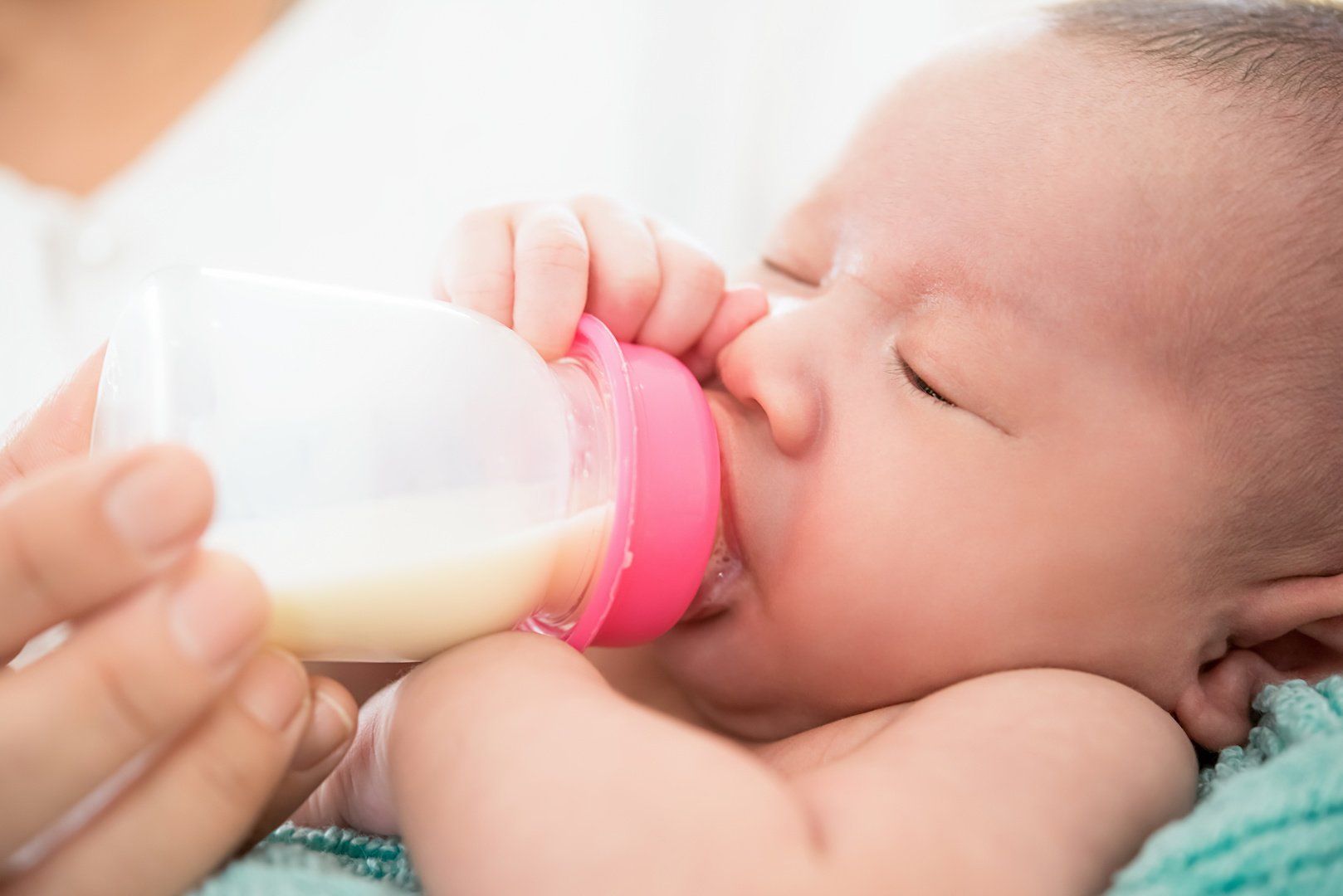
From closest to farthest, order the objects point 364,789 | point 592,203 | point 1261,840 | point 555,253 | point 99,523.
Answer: point 99,523 → point 1261,840 → point 364,789 → point 555,253 → point 592,203

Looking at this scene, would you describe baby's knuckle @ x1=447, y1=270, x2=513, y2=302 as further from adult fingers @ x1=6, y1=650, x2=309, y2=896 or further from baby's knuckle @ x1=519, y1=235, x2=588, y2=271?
adult fingers @ x1=6, y1=650, x2=309, y2=896

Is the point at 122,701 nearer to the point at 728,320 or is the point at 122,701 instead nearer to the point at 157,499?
the point at 157,499

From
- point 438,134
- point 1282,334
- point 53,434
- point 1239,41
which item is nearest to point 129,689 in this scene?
point 53,434

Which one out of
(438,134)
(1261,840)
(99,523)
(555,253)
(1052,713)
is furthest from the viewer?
(438,134)

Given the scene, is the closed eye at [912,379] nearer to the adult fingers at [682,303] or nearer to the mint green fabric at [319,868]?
the adult fingers at [682,303]

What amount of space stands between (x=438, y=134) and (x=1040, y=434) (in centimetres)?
145

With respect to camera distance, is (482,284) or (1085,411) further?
(482,284)

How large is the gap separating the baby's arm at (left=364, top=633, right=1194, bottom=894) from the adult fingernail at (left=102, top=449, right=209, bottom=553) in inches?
8.4

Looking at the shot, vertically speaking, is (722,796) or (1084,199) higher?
(1084,199)

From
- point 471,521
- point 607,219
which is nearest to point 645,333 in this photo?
point 607,219

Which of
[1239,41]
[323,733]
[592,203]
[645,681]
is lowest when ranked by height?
[645,681]

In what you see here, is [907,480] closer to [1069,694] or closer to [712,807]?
[1069,694]

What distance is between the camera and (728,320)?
1.06m

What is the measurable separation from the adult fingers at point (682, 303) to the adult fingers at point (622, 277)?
1 centimetres
